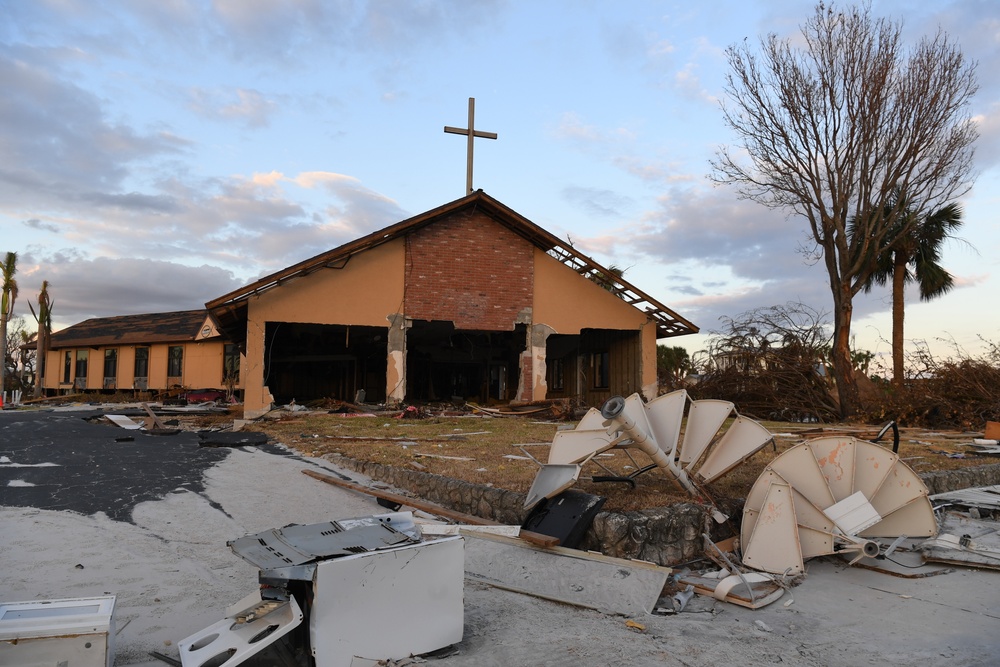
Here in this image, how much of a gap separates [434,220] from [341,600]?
1643cm

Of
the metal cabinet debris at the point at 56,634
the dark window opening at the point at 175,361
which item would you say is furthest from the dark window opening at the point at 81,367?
the metal cabinet debris at the point at 56,634

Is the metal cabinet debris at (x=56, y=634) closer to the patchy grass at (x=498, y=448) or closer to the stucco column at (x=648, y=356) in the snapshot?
the patchy grass at (x=498, y=448)

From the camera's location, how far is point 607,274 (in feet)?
63.7

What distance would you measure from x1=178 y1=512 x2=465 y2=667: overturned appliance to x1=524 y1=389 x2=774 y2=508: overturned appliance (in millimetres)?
2161

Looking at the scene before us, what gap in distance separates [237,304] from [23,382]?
29806 mm

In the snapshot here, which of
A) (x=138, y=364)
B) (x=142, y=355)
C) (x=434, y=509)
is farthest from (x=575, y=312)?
(x=138, y=364)

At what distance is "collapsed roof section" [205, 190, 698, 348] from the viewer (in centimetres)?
1689

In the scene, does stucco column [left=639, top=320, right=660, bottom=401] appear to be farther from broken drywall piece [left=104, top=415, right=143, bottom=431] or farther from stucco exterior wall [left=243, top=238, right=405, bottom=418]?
broken drywall piece [left=104, top=415, right=143, bottom=431]

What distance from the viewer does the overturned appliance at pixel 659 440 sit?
5.70 m

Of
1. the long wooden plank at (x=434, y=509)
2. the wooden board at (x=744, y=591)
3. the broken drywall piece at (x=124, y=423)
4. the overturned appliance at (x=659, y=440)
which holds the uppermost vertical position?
the overturned appliance at (x=659, y=440)

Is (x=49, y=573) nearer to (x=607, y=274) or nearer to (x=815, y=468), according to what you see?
(x=815, y=468)

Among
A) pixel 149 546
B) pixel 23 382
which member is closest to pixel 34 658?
pixel 149 546

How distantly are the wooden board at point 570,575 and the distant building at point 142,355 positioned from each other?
2630 cm

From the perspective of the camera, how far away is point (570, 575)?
16.2 ft
